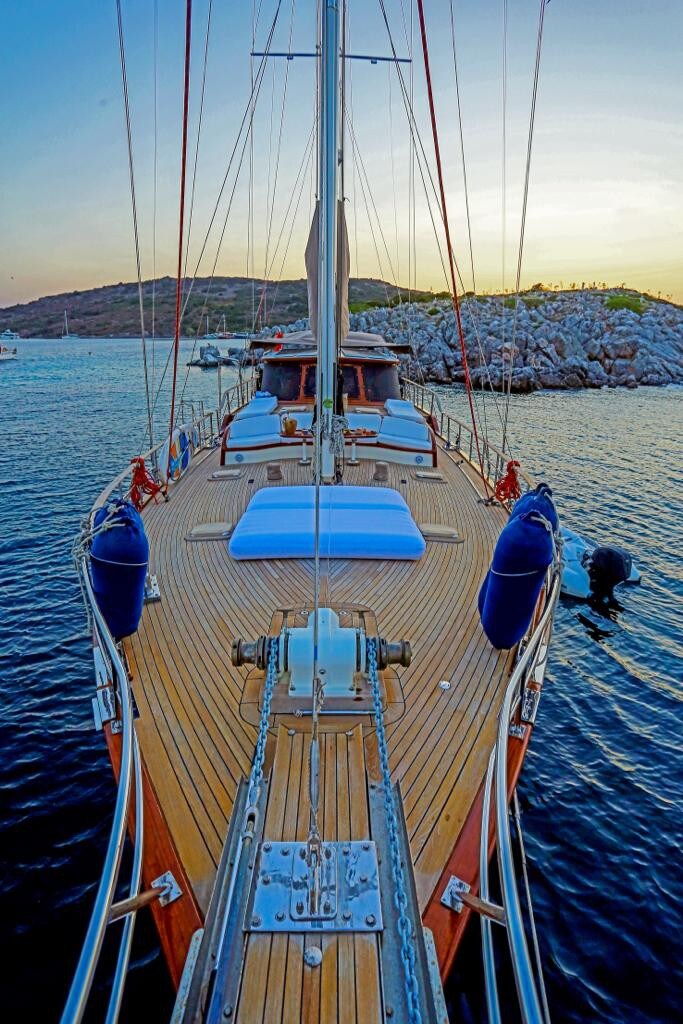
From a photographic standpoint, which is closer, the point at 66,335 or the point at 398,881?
the point at 398,881

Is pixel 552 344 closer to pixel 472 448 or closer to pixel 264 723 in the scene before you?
pixel 472 448

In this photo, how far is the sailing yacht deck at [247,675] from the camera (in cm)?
373

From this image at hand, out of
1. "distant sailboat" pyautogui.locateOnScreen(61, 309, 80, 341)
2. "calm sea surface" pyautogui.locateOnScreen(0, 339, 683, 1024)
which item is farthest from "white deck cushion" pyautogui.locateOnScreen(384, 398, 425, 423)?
"distant sailboat" pyautogui.locateOnScreen(61, 309, 80, 341)

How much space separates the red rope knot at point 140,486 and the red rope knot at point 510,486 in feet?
18.1

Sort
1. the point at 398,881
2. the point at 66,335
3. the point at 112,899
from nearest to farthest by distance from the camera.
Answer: the point at 112,899
the point at 398,881
the point at 66,335

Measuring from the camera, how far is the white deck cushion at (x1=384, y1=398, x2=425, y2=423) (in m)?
12.3

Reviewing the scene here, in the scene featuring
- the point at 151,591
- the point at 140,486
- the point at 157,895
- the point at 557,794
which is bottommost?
the point at 557,794

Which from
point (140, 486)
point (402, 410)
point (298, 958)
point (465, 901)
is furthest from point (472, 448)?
point (298, 958)

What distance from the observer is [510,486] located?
355 inches

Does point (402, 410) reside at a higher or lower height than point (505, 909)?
higher

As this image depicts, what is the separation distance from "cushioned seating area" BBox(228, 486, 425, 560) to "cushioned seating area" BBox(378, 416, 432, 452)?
3699 mm

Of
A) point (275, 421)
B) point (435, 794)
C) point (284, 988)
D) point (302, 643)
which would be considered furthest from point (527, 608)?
point (275, 421)

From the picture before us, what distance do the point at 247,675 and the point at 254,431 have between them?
7.33 metres

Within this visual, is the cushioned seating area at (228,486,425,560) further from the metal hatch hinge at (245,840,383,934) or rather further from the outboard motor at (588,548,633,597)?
the outboard motor at (588,548,633,597)
